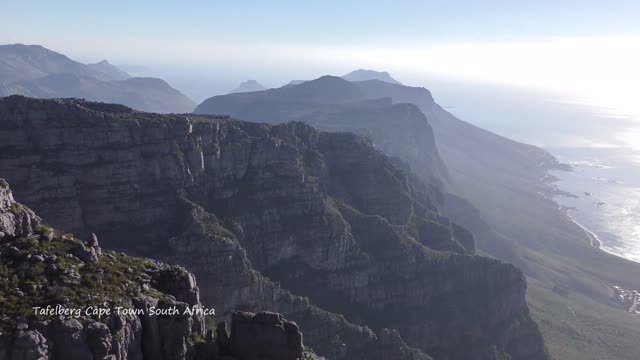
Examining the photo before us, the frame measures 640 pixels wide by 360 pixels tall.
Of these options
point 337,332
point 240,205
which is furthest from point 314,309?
point 240,205

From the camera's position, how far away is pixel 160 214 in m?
98.4

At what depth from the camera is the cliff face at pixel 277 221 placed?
90.1 m

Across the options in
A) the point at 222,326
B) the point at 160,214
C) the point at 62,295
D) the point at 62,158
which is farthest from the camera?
the point at 160,214

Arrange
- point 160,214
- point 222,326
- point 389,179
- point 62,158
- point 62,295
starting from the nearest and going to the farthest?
point 62,295 < point 222,326 < point 62,158 < point 160,214 < point 389,179

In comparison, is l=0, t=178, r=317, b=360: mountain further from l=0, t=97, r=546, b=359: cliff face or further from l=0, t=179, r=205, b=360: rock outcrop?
l=0, t=97, r=546, b=359: cliff face

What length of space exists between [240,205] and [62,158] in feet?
109

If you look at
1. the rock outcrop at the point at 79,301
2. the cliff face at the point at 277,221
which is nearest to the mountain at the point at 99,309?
the rock outcrop at the point at 79,301

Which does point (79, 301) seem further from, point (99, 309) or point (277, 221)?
point (277, 221)

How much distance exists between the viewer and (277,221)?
370 ft

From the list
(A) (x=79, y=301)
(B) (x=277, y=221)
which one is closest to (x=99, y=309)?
(A) (x=79, y=301)

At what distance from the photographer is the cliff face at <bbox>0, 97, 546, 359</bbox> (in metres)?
90.1

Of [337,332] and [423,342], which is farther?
[423,342]

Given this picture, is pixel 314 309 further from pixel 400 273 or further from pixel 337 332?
pixel 400 273

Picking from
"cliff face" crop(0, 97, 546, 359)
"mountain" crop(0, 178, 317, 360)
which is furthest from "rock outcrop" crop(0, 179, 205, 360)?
"cliff face" crop(0, 97, 546, 359)
